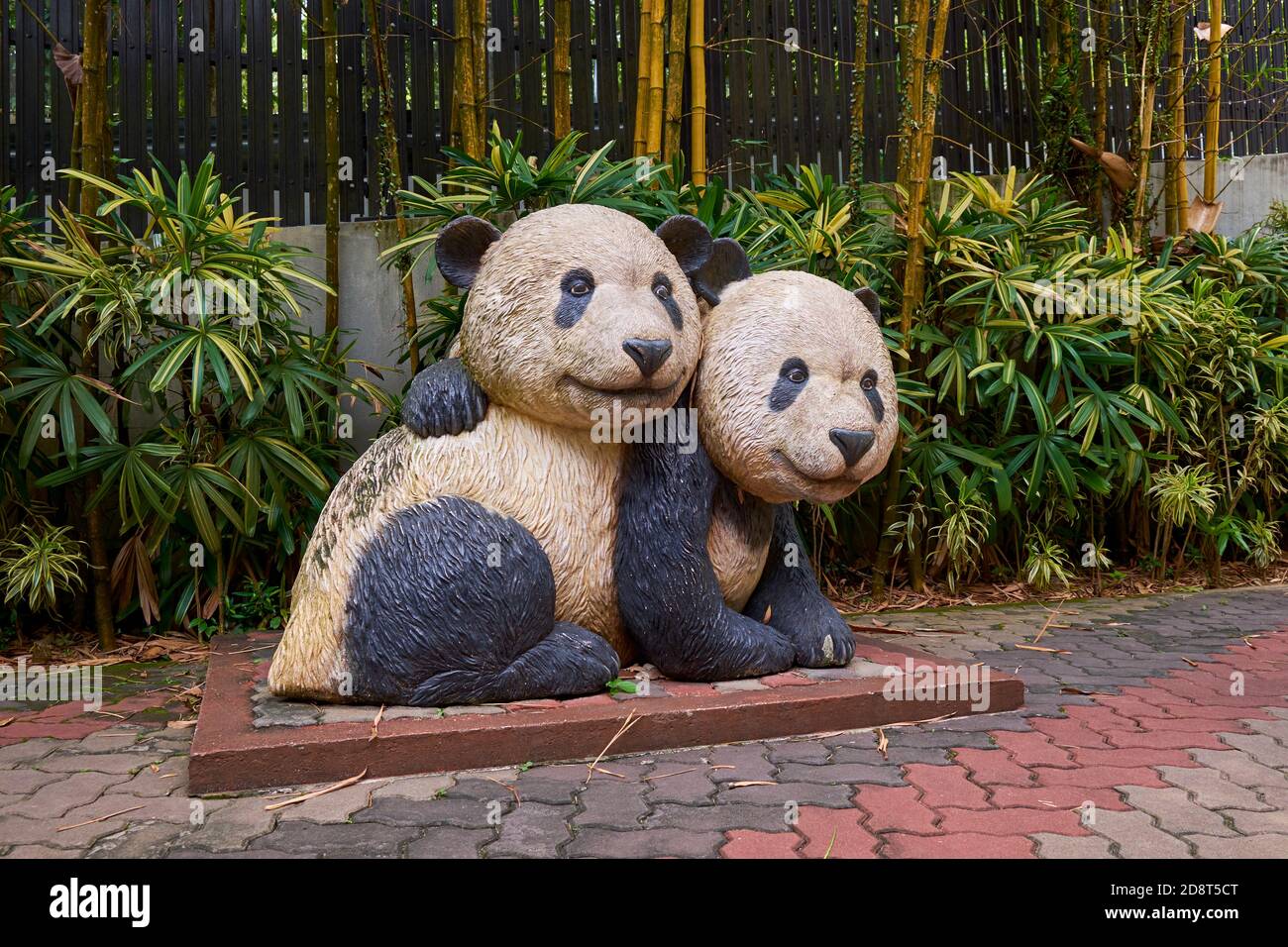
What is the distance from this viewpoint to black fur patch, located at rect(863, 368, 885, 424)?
3100 mm

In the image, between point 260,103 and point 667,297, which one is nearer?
point 667,297

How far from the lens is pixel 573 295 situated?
2924mm

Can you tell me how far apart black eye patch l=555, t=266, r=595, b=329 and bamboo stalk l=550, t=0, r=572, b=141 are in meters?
2.32

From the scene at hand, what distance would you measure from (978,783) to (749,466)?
109 centimetres

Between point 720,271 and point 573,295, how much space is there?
0.68m

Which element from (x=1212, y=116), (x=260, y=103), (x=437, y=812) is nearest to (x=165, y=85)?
(x=260, y=103)

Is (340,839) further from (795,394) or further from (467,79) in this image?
(467,79)

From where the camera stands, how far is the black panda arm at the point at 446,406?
9.97 ft

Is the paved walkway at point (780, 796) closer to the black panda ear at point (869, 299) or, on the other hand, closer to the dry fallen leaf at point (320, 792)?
the dry fallen leaf at point (320, 792)

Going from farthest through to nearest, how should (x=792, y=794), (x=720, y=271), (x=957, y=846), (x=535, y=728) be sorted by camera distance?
(x=720, y=271) < (x=535, y=728) < (x=792, y=794) < (x=957, y=846)

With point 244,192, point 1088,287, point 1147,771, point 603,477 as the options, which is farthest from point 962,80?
point 1147,771

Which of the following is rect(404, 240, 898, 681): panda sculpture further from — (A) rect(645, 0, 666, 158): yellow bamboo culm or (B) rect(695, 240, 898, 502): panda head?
(A) rect(645, 0, 666, 158): yellow bamboo culm

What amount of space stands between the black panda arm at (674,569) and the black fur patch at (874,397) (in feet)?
1.74

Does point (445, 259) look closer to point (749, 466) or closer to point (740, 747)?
point (749, 466)
